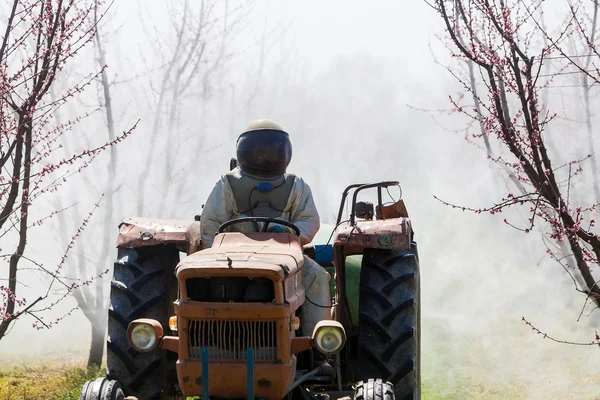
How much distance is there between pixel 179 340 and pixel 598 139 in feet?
38.3

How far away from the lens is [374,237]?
230 inches

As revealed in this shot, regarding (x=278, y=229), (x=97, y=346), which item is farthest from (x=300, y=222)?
(x=97, y=346)

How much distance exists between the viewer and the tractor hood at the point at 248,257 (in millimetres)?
4484

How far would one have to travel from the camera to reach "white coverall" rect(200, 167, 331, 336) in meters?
5.36

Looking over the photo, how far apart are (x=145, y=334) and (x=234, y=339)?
1.77 ft

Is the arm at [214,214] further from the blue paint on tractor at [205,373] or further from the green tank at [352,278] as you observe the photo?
the blue paint on tractor at [205,373]

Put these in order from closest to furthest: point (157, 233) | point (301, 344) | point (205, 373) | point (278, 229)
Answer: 1. point (205, 373)
2. point (301, 344)
3. point (278, 229)
4. point (157, 233)

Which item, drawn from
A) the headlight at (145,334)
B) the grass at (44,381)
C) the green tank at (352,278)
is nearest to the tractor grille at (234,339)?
the headlight at (145,334)

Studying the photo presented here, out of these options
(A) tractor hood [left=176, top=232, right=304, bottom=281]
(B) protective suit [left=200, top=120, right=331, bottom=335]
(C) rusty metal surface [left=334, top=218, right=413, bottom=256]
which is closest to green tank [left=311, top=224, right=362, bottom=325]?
(C) rusty metal surface [left=334, top=218, right=413, bottom=256]

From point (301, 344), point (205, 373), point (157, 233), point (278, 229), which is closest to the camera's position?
point (205, 373)

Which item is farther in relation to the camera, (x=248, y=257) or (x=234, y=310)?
(x=248, y=257)

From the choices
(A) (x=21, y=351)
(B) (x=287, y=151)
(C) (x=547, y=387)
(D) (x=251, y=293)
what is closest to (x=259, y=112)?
(A) (x=21, y=351)

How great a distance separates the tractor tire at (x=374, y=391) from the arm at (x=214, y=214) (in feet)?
5.58

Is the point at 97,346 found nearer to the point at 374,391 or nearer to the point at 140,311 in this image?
the point at 140,311
